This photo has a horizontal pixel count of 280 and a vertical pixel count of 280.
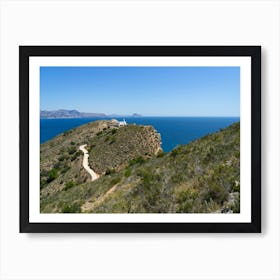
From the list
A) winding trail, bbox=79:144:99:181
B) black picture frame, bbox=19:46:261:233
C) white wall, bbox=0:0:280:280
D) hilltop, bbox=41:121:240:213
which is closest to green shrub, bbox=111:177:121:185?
hilltop, bbox=41:121:240:213

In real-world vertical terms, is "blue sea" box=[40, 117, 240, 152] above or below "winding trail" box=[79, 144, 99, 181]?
above

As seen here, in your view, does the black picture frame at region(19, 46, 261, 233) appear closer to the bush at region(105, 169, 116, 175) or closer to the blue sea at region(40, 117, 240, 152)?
the blue sea at region(40, 117, 240, 152)

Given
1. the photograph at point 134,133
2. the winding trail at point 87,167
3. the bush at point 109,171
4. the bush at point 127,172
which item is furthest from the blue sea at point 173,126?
the bush at point 109,171

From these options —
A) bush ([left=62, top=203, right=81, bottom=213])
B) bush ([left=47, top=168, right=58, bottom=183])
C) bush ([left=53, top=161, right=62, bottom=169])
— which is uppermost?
bush ([left=53, top=161, right=62, bottom=169])

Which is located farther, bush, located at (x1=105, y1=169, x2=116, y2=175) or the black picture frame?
bush, located at (x1=105, y1=169, x2=116, y2=175)

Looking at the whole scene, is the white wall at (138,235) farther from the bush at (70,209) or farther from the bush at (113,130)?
the bush at (113,130)

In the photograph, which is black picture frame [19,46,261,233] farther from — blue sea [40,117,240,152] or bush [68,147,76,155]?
bush [68,147,76,155]
